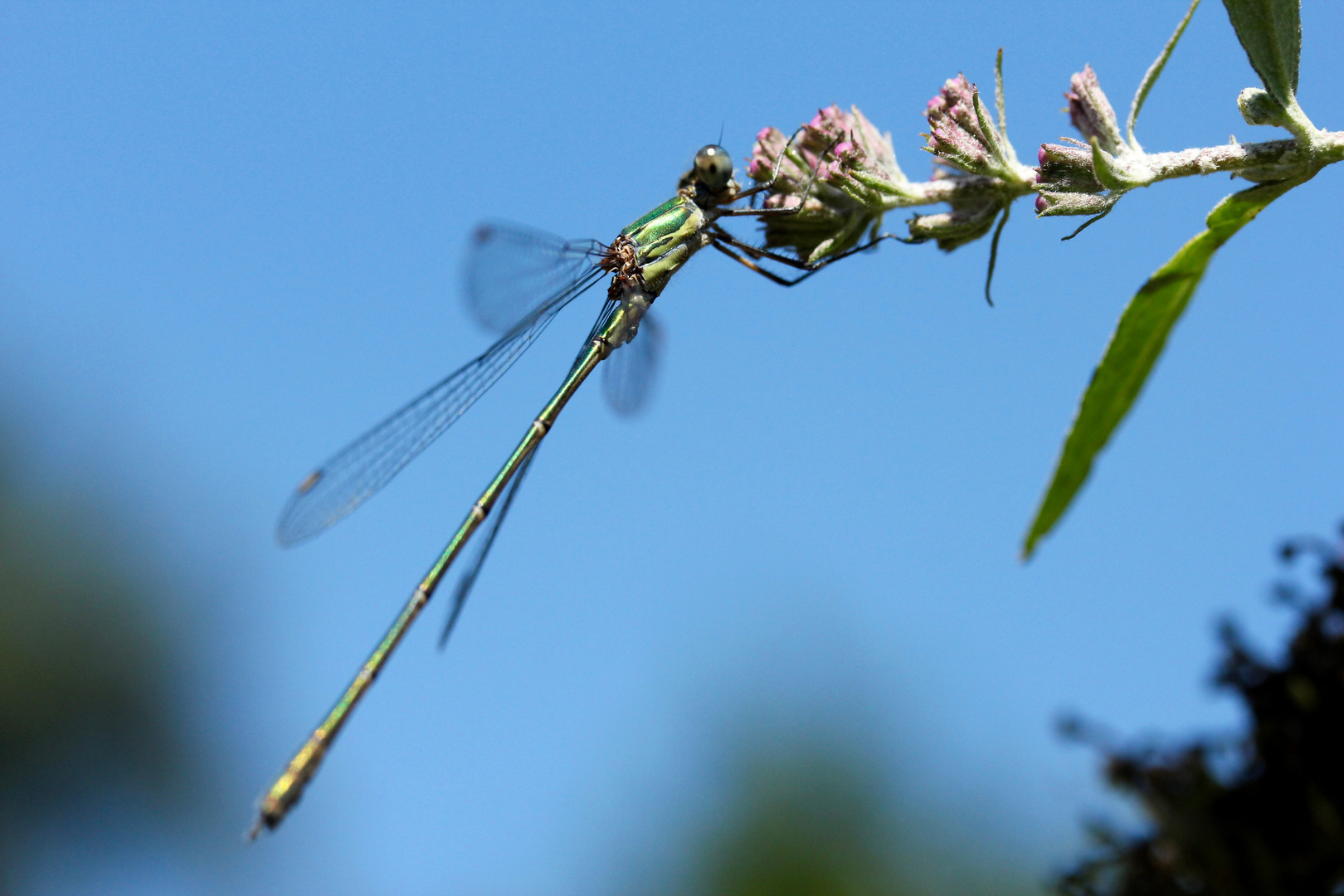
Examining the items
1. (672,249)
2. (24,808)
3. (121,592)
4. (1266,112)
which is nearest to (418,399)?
(672,249)

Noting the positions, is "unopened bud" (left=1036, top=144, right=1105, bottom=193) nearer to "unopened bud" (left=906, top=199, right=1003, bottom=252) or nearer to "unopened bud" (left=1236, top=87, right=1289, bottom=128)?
"unopened bud" (left=906, top=199, right=1003, bottom=252)

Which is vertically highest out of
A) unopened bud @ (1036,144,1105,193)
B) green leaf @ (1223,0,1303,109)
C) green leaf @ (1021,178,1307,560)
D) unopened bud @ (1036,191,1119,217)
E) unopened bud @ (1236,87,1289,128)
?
green leaf @ (1223,0,1303,109)

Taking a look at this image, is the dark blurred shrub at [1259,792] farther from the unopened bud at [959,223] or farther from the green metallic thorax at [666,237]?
the green metallic thorax at [666,237]

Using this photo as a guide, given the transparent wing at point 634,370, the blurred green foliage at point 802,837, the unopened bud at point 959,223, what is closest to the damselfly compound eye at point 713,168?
the transparent wing at point 634,370

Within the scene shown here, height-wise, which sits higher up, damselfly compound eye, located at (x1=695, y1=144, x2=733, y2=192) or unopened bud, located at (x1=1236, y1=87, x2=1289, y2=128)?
damselfly compound eye, located at (x1=695, y1=144, x2=733, y2=192)

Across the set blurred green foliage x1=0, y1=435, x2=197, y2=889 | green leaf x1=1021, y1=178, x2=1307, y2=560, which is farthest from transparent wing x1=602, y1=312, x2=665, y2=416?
blurred green foliage x1=0, y1=435, x2=197, y2=889

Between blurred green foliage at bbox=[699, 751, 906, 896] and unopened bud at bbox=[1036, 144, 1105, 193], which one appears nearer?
unopened bud at bbox=[1036, 144, 1105, 193]

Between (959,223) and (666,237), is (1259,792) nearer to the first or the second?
(959,223)
